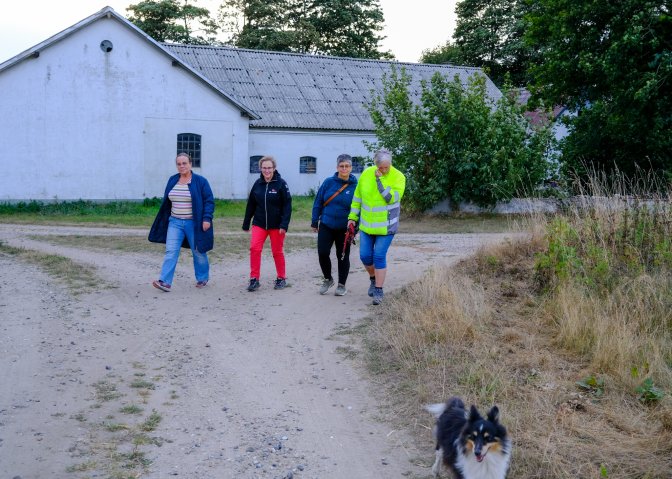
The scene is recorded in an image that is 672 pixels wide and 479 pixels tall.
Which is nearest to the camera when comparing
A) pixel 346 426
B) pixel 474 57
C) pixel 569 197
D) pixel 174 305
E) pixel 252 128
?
pixel 346 426

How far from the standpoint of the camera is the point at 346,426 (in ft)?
19.6

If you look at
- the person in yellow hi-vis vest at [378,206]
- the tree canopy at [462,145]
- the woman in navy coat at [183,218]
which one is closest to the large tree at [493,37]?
the tree canopy at [462,145]

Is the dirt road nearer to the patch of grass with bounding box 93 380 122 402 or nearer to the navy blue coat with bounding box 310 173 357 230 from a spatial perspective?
the patch of grass with bounding box 93 380 122 402

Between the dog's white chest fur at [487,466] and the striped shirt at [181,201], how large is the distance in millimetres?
7492

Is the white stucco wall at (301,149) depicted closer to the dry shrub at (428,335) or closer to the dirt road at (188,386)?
the dirt road at (188,386)

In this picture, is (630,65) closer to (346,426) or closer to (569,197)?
(569,197)

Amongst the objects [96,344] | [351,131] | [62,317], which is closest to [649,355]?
[96,344]

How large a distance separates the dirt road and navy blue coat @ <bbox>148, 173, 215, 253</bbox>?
0.77m

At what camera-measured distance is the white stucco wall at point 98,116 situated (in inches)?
1068

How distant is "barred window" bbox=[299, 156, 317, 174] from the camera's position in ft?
→ 111

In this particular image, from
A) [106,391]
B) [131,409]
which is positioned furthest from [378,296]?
[131,409]

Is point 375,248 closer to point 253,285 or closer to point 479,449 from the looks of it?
point 253,285

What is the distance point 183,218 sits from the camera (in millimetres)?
11156

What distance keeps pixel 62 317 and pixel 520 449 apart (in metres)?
6.11
